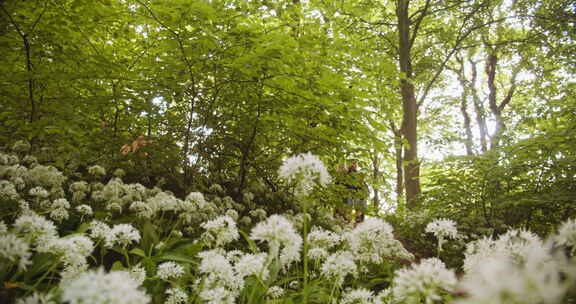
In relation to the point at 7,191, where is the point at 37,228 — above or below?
below

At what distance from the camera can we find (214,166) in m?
4.50

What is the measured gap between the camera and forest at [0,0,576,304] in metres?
1.57

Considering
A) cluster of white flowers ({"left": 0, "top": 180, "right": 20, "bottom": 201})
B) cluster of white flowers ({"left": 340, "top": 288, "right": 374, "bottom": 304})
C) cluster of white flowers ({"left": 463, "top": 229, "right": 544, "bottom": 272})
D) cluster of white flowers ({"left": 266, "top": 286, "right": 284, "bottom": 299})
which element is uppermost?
cluster of white flowers ({"left": 0, "top": 180, "right": 20, "bottom": 201})

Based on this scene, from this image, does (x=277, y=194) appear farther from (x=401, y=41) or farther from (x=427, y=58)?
(x=427, y=58)

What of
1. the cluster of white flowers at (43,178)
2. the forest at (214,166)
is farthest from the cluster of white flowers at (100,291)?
the cluster of white flowers at (43,178)

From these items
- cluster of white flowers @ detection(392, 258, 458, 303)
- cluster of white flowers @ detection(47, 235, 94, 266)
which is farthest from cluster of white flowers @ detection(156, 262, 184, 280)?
cluster of white flowers @ detection(392, 258, 458, 303)

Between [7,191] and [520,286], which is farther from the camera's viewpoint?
[7,191]

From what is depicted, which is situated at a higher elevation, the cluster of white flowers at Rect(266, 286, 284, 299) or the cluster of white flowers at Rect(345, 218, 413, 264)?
the cluster of white flowers at Rect(345, 218, 413, 264)

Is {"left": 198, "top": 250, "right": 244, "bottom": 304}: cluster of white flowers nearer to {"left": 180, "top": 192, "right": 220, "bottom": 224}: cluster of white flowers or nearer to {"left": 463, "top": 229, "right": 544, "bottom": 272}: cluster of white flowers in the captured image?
{"left": 463, "top": 229, "right": 544, "bottom": 272}: cluster of white flowers

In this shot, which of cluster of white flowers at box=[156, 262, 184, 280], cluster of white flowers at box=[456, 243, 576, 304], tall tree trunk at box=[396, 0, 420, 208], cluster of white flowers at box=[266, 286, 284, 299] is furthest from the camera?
tall tree trunk at box=[396, 0, 420, 208]

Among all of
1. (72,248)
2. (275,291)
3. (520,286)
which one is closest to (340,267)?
(275,291)

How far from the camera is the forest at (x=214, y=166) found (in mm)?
1573

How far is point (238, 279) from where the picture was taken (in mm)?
1654

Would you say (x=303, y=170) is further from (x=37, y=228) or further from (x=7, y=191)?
(x=7, y=191)
